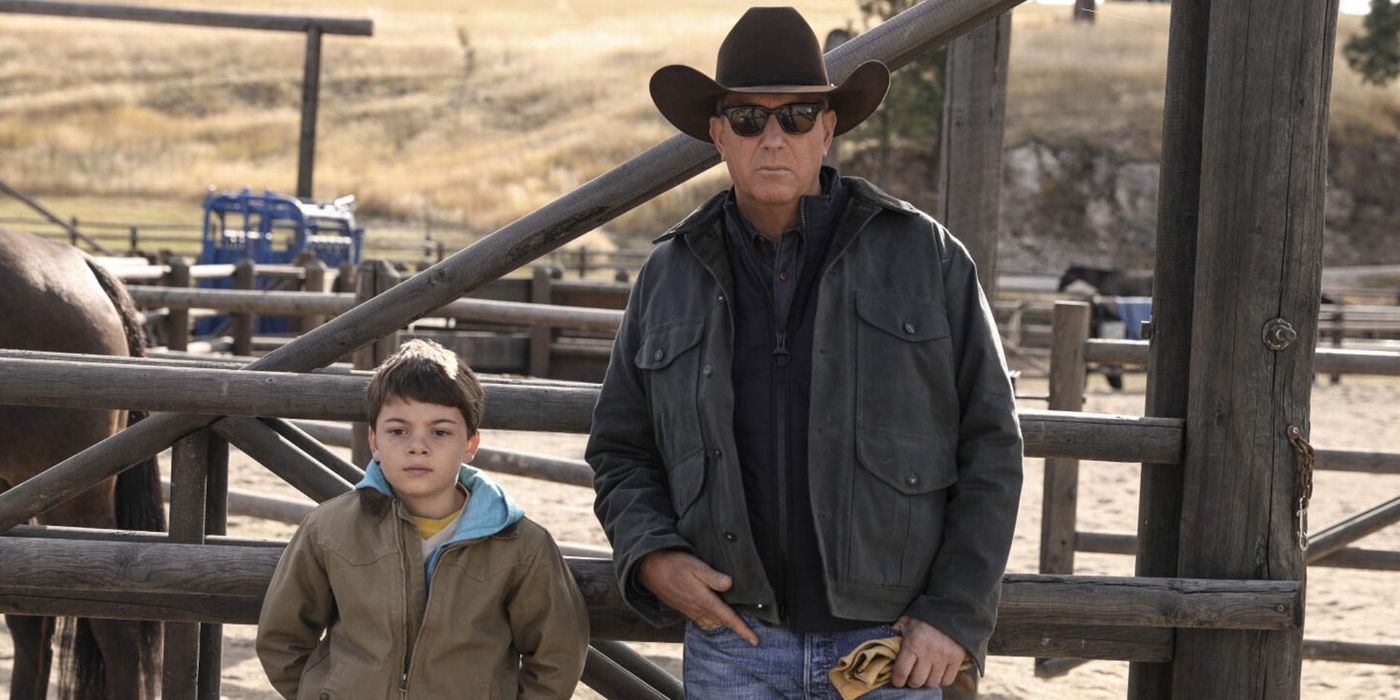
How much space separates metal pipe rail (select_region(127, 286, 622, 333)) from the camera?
6.58m

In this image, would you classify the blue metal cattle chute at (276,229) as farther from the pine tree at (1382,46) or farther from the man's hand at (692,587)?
the pine tree at (1382,46)

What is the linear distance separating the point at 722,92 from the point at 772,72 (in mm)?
102

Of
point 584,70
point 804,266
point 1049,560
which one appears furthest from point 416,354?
point 584,70

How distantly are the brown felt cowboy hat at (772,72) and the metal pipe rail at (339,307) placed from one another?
13.1 ft

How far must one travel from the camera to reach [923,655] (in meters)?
2.14

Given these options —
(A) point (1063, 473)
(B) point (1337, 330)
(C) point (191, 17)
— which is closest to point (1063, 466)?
(A) point (1063, 473)

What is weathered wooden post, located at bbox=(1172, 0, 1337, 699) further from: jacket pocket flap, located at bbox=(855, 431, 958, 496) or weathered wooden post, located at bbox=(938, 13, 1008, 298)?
weathered wooden post, located at bbox=(938, 13, 1008, 298)

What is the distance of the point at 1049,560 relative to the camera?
220 inches

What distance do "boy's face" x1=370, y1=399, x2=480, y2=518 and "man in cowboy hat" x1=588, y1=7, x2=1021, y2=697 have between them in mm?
284

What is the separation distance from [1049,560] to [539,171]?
3810 cm

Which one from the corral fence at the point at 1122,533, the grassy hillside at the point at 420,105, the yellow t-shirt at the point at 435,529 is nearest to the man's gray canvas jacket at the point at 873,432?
the yellow t-shirt at the point at 435,529

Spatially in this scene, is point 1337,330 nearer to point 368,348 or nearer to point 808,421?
point 368,348

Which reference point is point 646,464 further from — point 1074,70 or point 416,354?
point 1074,70

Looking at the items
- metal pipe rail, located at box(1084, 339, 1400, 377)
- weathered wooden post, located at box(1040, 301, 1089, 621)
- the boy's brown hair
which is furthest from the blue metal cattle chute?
the boy's brown hair
